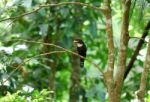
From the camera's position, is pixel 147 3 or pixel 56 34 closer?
pixel 147 3

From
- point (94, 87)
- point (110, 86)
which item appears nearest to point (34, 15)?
point (94, 87)

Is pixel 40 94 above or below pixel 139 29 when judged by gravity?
above

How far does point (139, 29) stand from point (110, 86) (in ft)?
4.83

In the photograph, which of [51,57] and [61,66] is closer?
[51,57]

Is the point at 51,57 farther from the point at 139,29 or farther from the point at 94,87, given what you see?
the point at 139,29

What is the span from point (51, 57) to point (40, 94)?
47.9 inches

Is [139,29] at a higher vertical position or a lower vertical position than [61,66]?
higher

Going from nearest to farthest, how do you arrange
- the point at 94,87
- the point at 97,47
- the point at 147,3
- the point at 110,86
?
the point at 147,3, the point at 110,86, the point at 94,87, the point at 97,47

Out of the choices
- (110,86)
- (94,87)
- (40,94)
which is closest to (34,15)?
(94,87)

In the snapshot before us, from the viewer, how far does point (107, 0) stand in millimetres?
1658

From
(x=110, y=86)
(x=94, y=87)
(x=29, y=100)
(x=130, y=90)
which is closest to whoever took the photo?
(x=110, y=86)

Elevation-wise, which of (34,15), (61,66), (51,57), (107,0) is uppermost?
(107,0)

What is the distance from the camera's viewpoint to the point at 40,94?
181cm

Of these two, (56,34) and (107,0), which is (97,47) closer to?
(56,34)
